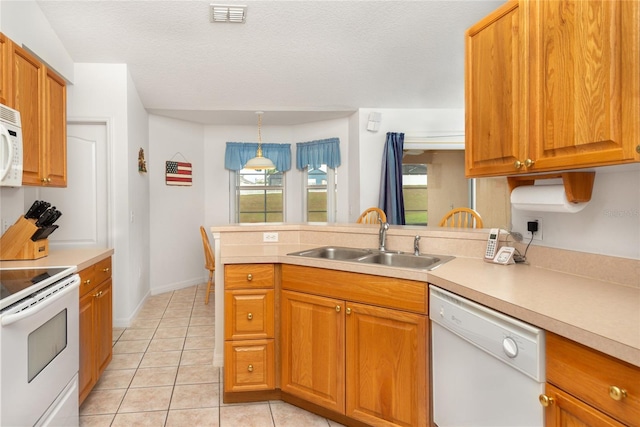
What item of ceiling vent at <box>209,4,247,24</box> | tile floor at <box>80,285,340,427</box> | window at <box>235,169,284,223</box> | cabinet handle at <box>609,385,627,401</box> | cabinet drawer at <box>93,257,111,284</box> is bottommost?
tile floor at <box>80,285,340,427</box>

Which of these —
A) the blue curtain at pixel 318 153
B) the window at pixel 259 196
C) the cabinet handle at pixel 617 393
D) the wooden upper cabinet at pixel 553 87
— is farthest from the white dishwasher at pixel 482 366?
the window at pixel 259 196

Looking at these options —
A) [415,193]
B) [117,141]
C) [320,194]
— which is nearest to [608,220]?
[117,141]

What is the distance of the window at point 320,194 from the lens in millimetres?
5586

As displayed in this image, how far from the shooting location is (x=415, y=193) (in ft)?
20.0

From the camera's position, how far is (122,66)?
3.77m

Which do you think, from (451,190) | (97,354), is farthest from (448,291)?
(451,190)

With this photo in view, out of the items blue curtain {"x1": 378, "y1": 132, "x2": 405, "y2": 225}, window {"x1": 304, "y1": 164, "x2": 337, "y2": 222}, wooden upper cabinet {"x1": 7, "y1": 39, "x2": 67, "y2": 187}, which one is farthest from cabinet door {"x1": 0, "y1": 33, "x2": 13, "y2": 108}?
window {"x1": 304, "y1": 164, "x2": 337, "y2": 222}

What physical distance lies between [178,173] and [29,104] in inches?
118

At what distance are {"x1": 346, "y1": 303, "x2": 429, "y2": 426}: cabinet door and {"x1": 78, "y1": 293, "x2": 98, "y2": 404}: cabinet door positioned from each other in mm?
1424

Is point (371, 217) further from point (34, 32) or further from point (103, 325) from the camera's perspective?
point (34, 32)

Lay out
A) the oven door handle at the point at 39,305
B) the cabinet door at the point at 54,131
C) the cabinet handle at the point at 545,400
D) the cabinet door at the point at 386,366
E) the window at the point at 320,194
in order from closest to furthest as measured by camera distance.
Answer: the cabinet handle at the point at 545,400
the oven door handle at the point at 39,305
the cabinet door at the point at 386,366
the cabinet door at the point at 54,131
the window at the point at 320,194

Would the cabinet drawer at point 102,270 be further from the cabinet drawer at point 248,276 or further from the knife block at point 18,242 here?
the cabinet drawer at point 248,276

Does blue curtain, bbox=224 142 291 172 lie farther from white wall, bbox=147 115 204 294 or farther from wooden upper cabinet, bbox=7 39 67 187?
wooden upper cabinet, bbox=7 39 67 187

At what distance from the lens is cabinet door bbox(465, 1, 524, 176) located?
1.54m
